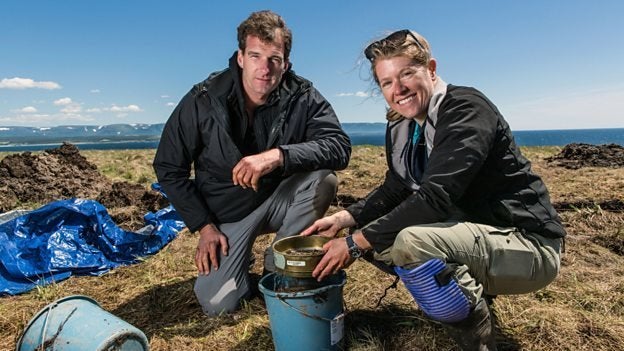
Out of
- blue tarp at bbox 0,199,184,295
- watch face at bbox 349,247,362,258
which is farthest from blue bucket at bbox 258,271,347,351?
blue tarp at bbox 0,199,184,295

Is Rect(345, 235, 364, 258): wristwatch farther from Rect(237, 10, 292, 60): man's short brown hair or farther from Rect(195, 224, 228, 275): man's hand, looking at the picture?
Rect(237, 10, 292, 60): man's short brown hair

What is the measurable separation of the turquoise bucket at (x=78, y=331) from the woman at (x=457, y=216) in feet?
3.37

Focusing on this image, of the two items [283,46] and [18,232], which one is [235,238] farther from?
[18,232]

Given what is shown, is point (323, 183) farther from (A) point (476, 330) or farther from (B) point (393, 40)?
(A) point (476, 330)

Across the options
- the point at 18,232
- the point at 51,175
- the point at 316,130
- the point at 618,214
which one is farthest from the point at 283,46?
the point at 51,175

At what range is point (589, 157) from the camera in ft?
39.3

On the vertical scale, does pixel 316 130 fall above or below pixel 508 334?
above

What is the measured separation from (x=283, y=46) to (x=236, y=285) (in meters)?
1.85

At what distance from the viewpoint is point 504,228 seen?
7.74 ft

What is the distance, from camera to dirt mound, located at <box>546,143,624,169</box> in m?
11.0

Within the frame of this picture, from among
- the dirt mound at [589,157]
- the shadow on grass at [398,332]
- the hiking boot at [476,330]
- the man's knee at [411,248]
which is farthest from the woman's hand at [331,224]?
the dirt mound at [589,157]

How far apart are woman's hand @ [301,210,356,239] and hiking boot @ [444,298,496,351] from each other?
97cm

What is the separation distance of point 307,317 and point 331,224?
70 centimetres

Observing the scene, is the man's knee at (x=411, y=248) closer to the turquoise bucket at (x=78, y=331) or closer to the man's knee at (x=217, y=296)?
the turquoise bucket at (x=78, y=331)
